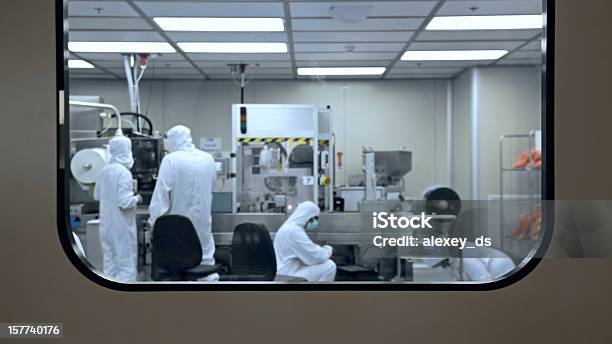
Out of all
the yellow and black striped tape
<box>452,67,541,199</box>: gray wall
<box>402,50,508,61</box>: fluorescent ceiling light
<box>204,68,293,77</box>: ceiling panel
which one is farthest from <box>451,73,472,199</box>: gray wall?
the yellow and black striped tape

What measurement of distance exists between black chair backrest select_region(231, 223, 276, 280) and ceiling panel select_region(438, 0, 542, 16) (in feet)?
6.17

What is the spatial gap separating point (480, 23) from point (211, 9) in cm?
184

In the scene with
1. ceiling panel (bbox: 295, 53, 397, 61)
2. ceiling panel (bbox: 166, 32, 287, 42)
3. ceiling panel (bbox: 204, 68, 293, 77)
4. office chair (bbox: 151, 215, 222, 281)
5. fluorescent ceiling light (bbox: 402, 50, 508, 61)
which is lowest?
office chair (bbox: 151, 215, 222, 281)

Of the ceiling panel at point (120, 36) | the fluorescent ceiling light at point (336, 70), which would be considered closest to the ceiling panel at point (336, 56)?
the fluorescent ceiling light at point (336, 70)

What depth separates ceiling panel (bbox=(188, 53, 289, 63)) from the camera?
4891mm

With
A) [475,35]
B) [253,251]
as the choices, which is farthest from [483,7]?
[253,251]

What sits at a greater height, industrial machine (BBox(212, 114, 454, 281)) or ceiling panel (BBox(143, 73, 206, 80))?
ceiling panel (BBox(143, 73, 206, 80))

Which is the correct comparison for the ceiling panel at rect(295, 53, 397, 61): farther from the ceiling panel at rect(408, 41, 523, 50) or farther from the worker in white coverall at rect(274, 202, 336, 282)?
the worker in white coverall at rect(274, 202, 336, 282)

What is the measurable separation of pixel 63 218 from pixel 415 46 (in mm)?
4022

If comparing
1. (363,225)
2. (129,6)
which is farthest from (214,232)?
(363,225)

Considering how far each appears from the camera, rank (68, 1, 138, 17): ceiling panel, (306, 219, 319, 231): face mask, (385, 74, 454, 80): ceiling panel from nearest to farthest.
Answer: (306, 219, 319, 231): face mask → (68, 1, 138, 17): ceiling panel → (385, 74, 454, 80): ceiling panel

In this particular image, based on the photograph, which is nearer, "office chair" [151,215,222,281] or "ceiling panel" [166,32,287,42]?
"office chair" [151,215,222,281]

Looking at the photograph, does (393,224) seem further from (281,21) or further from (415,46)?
(415,46)

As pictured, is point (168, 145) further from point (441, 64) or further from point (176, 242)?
point (441, 64)
